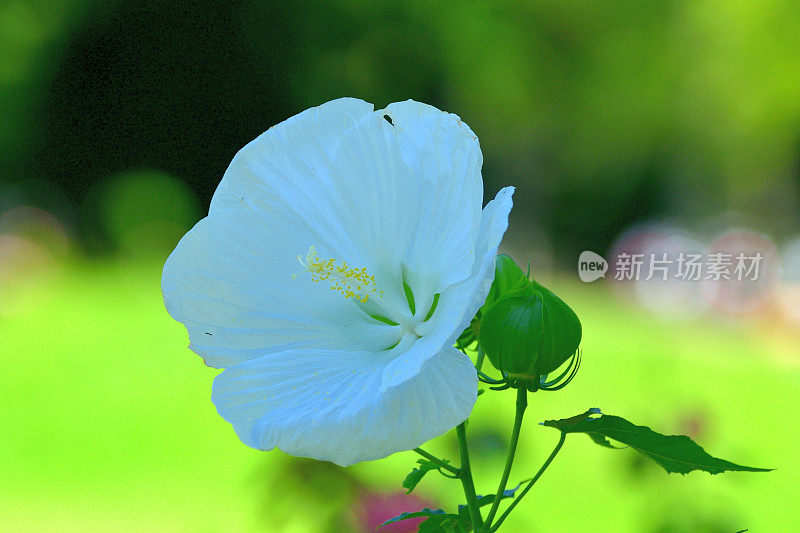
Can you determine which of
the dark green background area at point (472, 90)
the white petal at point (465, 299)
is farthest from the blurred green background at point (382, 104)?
the white petal at point (465, 299)

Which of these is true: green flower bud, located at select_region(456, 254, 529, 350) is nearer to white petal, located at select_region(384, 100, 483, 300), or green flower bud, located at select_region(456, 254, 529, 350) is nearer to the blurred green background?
white petal, located at select_region(384, 100, 483, 300)

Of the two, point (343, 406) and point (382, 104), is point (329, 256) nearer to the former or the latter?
point (343, 406)

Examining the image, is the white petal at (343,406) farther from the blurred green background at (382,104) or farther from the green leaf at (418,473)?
the blurred green background at (382,104)

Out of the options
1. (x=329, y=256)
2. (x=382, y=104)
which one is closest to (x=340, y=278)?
(x=329, y=256)

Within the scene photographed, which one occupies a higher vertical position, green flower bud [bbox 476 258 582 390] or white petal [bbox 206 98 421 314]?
white petal [bbox 206 98 421 314]

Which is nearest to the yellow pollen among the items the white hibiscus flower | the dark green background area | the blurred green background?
the white hibiscus flower

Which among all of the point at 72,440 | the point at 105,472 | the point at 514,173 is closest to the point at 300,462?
the point at 105,472

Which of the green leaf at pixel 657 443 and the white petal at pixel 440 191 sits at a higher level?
the white petal at pixel 440 191
